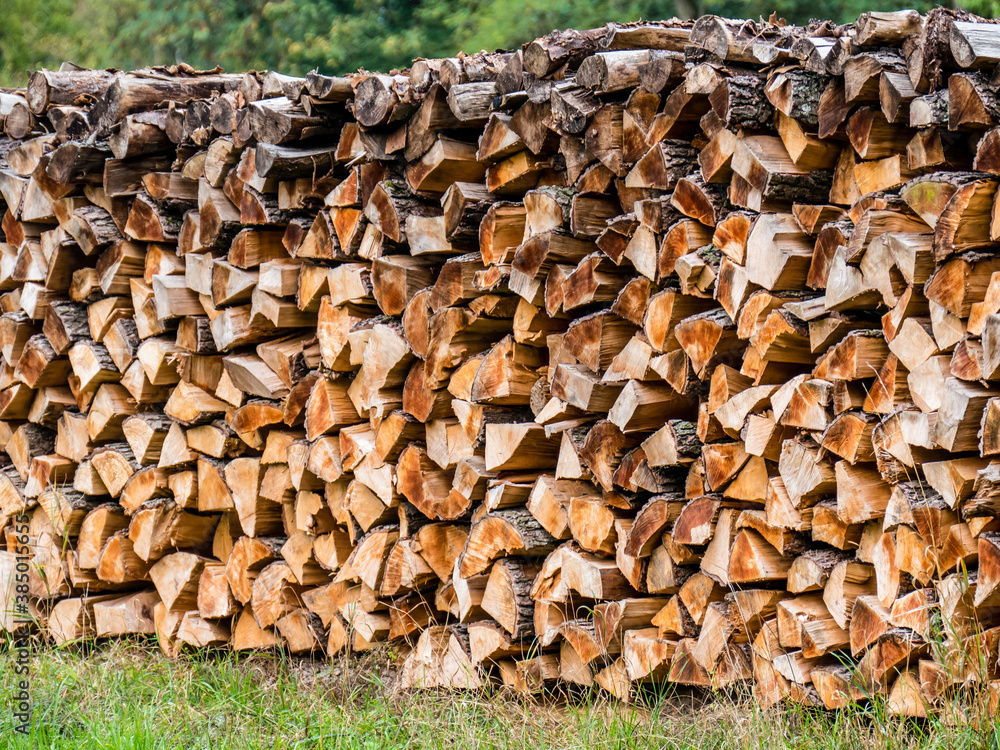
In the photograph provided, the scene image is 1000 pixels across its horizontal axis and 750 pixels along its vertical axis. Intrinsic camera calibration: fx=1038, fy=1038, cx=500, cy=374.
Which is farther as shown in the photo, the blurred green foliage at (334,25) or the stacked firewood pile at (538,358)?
the blurred green foliage at (334,25)

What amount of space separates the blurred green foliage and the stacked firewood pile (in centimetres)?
657

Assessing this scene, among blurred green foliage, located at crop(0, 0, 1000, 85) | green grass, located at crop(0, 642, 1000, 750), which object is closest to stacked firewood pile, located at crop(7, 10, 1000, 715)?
green grass, located at crop(0, 642, 1000, 750)

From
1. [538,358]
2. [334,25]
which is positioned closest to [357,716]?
[538,358]

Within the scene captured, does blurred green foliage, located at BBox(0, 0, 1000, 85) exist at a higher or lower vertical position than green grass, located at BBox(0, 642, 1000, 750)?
higher

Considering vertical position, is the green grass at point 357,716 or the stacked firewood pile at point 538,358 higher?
the stacked firewood pile at point 538,358

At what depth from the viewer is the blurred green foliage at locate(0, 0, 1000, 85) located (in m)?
9.33

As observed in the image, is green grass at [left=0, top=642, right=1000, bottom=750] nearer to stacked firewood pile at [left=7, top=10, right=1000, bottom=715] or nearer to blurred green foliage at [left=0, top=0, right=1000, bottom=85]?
stacked firewood pile at [left=7, top=10, right=1000, bottom=715]

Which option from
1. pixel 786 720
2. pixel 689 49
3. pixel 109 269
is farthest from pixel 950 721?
pixel 109 269

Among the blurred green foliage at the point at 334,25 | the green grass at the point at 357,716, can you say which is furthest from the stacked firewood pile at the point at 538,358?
the blurred green foliage at the point at 334,25

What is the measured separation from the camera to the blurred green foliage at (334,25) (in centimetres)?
933

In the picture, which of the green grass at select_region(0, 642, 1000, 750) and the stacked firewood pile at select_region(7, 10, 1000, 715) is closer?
the stacked firewood pile at select_region(7, 10, 1000, 715)

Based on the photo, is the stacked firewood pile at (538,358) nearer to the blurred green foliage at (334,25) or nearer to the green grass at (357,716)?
the green grass at (357,716)

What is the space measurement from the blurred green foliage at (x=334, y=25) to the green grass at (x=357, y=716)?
289 inches

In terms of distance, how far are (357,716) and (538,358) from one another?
90 cm
